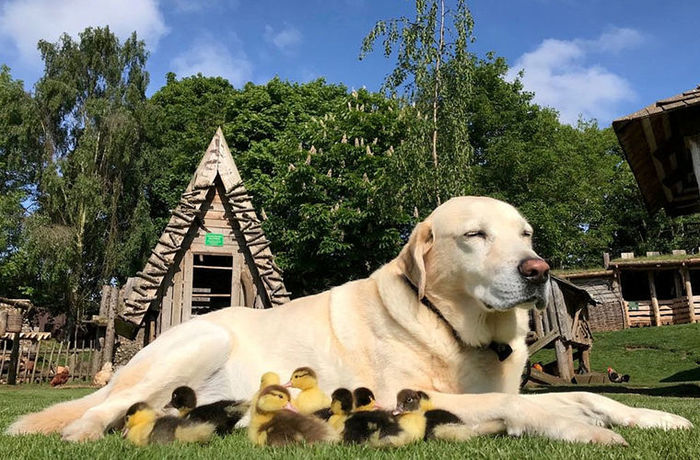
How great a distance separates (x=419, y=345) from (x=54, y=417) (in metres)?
2.64

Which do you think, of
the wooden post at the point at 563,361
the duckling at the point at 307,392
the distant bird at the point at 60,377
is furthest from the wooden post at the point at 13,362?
the duckling at the point at 307,392

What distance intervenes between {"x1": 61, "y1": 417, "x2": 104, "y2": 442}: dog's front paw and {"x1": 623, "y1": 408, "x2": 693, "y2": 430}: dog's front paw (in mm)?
3270

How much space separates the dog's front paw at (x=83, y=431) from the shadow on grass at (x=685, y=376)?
61.8ft

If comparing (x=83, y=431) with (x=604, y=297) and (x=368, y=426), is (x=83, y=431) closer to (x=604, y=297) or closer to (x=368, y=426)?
(x=368, y=426)

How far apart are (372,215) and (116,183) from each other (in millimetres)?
19812

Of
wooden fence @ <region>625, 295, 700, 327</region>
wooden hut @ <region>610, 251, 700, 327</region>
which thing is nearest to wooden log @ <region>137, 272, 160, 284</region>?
wooden hut @ <region>610, 251, 700, 327</region>

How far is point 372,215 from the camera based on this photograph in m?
24.0

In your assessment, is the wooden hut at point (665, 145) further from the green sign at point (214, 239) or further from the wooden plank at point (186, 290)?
the wooden plank at point (186, 290)

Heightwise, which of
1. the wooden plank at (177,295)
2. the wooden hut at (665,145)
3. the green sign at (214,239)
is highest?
the wooden hut at (665,145)

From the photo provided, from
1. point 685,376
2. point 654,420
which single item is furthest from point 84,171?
point 654,420

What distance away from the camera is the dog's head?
3514 millimetres

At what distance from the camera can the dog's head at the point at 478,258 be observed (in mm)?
3514

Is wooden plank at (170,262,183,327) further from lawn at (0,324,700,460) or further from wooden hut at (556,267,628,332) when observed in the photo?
wooden hut at (556,267,628,332)

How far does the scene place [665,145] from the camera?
30.5 feet
